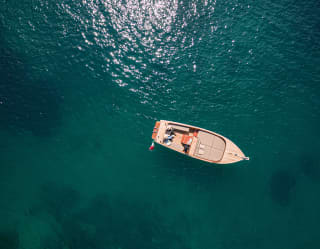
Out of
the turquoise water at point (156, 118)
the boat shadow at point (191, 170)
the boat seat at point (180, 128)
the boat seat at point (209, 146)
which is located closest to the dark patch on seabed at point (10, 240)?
the turquoise water at point (156, 118)

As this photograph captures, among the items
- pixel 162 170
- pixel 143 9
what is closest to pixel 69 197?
pixel 162 170

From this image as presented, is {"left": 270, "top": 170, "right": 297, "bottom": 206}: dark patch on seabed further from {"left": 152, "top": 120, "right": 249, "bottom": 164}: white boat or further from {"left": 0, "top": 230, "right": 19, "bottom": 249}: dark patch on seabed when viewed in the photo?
{"left": 0, "top": 230, "right": 19, "bottom": 249}: dark patch on seabed

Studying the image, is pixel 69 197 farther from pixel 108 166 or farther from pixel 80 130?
pixel 80 130

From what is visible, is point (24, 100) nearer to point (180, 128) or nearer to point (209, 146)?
point (180, 128)

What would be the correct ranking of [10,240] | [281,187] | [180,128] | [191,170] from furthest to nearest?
[10,240] < [281,187] < [191,170] < [180,128]

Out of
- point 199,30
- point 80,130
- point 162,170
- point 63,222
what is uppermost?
point 199,30

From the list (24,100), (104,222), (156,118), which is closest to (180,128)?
(156,118)
